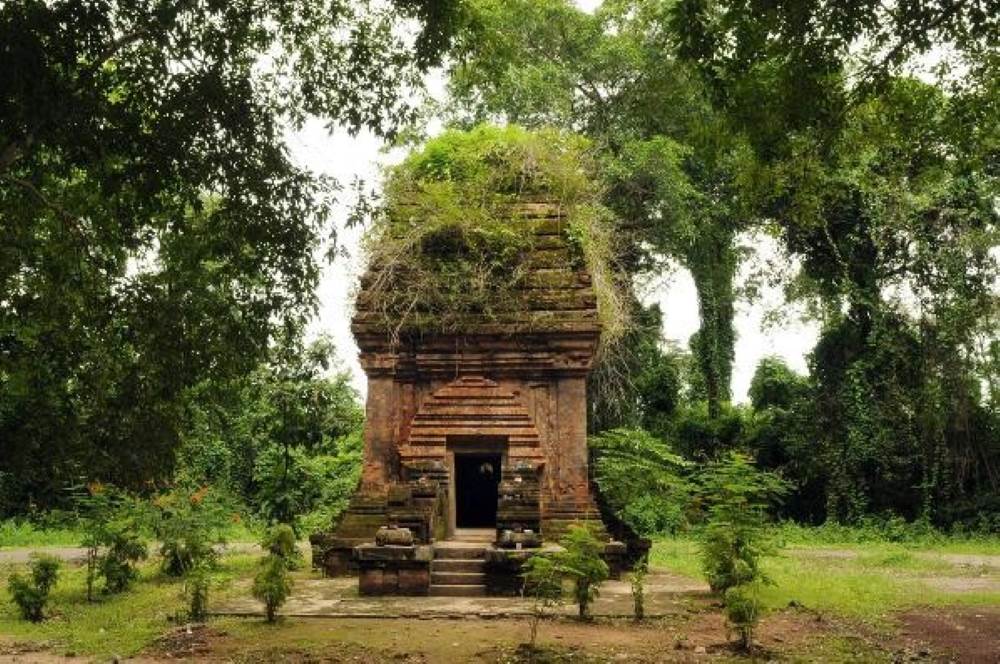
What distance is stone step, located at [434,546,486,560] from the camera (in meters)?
10.2

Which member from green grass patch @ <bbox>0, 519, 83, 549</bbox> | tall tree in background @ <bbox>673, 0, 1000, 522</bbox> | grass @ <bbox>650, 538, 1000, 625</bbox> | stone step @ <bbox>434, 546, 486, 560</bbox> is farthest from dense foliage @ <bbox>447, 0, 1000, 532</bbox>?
green grass patch @ <bbox>0, 519, 83, 549</bbox>

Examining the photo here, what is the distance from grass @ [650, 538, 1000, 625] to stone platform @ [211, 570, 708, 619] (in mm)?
1018

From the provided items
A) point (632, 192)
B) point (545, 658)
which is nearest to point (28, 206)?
point (545, 658)

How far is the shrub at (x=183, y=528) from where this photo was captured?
1134cm

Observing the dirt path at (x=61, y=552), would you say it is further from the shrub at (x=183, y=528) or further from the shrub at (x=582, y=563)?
the shrub at (x=582, y=563)

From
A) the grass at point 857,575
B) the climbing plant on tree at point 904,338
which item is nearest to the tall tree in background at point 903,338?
the climbing plant on tree at point 904,338

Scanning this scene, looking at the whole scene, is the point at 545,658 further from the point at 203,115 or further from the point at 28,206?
the point at 28,206

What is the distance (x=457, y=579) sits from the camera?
9805 mm

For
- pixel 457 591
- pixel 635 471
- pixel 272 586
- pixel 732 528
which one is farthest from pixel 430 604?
pixel 635 471

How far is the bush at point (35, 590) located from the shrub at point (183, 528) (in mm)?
1872

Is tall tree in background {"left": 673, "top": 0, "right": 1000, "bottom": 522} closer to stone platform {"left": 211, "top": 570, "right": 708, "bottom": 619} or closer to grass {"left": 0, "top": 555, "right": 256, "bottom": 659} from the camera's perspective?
stone platform {"left": 211, "top": 570, "right": 708, "bottom": 619}

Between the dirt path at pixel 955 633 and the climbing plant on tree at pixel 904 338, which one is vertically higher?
the climbing plant on tree at pixel 904 338

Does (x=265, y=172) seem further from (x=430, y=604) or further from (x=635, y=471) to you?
(x=635, y=471)

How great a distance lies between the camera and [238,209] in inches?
249
